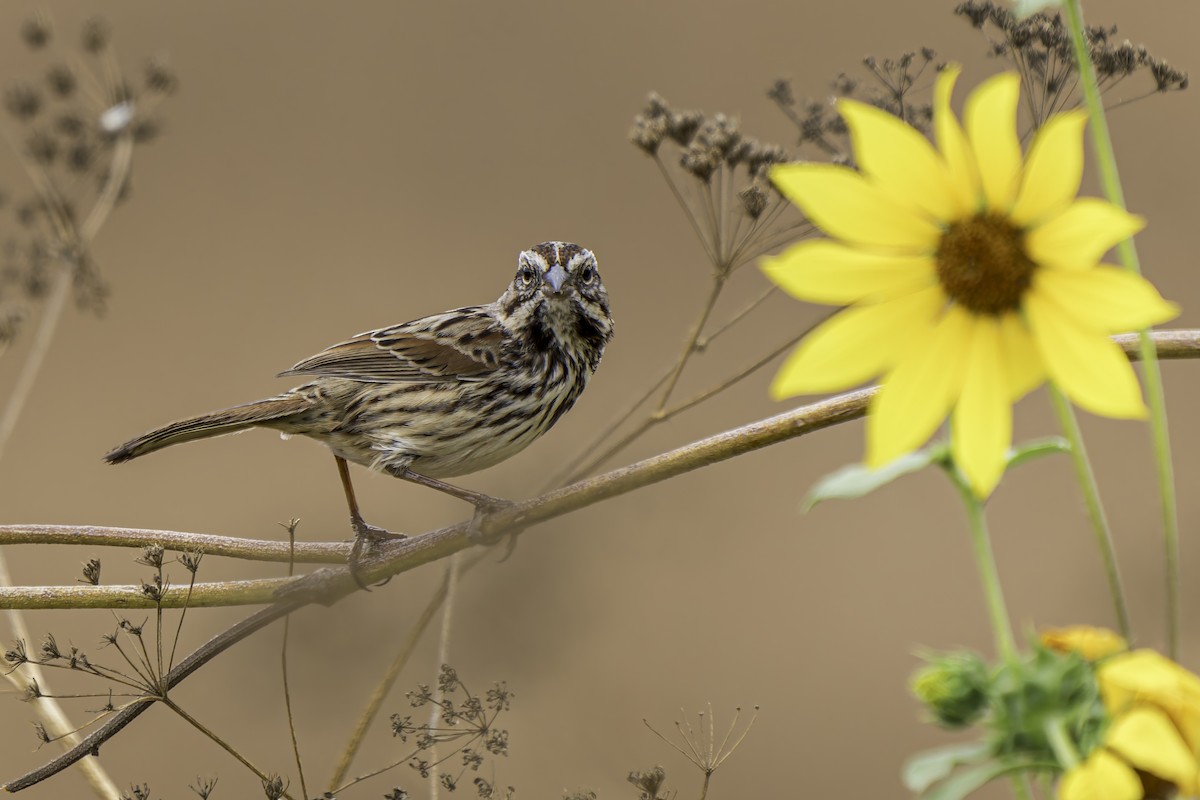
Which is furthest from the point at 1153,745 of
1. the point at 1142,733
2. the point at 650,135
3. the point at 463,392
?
the point at 463,392

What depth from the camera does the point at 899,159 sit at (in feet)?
1.73

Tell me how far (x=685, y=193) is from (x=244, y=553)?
802mm

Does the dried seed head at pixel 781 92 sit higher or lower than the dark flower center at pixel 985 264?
higher

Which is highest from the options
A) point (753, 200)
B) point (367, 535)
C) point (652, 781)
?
point (753, 200)

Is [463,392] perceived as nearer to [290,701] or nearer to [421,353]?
[421,353]

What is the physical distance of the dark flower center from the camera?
56cm

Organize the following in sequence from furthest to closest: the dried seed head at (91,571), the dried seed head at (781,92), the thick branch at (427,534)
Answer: the dried seed head at (781,92), the dried seed head at (91,571), the thick branch at (427,534)

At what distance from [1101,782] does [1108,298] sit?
184mm

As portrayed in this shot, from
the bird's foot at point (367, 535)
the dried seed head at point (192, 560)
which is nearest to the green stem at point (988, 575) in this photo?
the dried seed head at point (192, 560)

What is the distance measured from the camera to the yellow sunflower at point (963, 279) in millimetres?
500

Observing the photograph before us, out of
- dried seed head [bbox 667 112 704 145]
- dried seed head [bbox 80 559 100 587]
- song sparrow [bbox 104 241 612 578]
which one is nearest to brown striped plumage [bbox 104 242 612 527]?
song sparrow [bbox 104 241 612 578]

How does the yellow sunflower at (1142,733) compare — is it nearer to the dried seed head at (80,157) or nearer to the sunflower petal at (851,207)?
the sunflower petal at (851,207)

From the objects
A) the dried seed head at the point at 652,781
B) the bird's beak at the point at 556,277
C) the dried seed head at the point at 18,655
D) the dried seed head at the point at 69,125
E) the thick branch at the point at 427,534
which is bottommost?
the dried seed head at the point at 652,781

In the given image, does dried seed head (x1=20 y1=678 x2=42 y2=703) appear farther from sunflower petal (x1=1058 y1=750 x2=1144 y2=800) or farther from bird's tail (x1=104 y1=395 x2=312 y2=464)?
sunflower petal (x1=1058 y1=750 x2=1144 y2=800)
